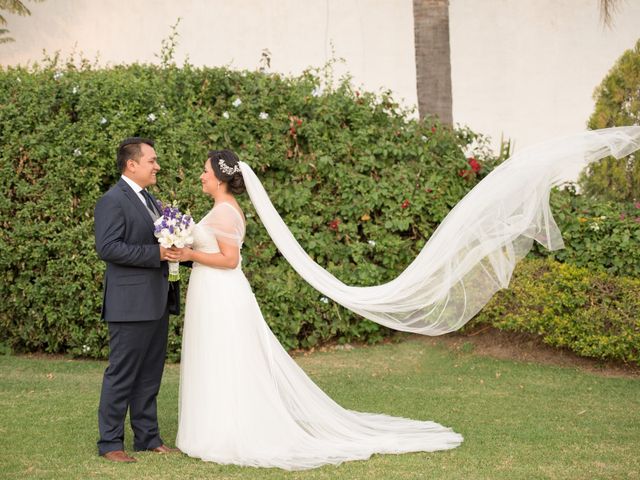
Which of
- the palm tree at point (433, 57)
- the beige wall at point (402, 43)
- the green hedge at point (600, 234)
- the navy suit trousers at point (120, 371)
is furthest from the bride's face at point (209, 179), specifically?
the beige wall at point (402, 43)

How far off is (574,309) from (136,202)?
15.8ft

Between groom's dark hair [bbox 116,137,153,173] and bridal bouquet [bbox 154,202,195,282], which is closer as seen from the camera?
bridal bouquet [bbox 154,202,195,282]

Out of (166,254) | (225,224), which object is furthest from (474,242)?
(166,254)

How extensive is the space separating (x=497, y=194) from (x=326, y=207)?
356 centimetres

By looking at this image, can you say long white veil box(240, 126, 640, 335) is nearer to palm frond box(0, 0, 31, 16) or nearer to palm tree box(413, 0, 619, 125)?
palm tree box(413, 0, 619, 125)

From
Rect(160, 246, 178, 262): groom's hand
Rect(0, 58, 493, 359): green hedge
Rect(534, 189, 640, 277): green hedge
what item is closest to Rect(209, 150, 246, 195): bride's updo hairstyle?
Rect(160, 246, 178, 262): groom's hand

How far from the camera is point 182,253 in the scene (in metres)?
6.20

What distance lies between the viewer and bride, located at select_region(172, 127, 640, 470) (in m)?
6.33

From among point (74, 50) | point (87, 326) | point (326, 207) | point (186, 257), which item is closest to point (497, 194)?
point (186, 257)

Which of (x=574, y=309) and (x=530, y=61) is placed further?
(x=530, y=61)

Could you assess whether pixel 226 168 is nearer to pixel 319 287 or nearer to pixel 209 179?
pixel 209 179

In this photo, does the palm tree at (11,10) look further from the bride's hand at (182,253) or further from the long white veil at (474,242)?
the bride's hand at (182,253)

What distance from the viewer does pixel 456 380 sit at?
29.1 ft

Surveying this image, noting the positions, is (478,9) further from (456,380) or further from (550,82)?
(456,380)
